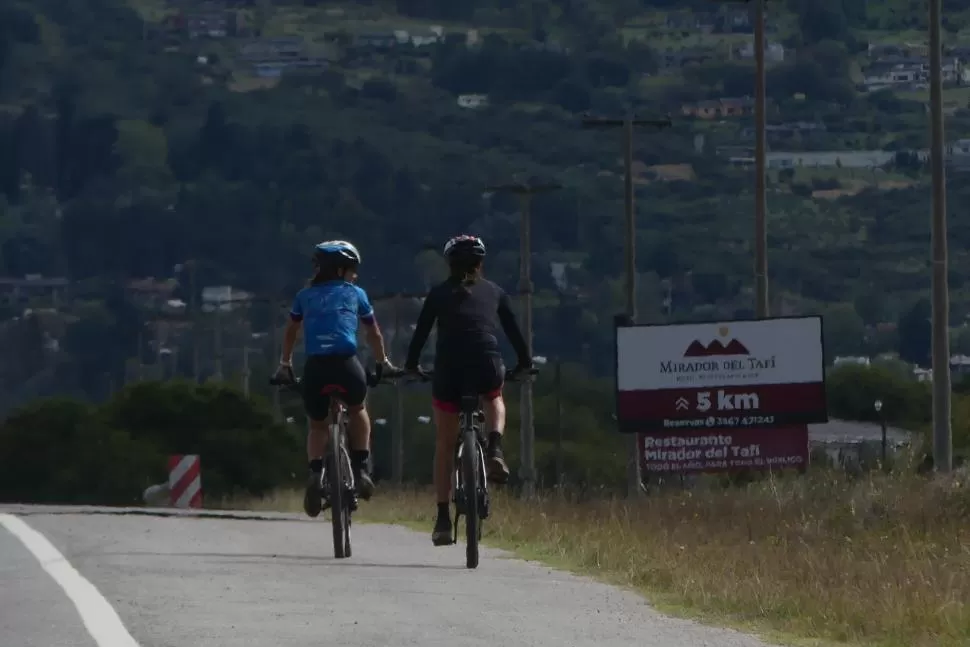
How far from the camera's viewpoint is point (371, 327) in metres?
14.5

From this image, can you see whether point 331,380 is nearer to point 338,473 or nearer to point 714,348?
point 338,473

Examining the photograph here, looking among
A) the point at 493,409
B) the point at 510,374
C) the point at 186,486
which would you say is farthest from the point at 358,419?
the point at 186,486

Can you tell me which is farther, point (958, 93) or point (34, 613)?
point (958, 93)

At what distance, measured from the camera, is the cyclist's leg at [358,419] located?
555 inches

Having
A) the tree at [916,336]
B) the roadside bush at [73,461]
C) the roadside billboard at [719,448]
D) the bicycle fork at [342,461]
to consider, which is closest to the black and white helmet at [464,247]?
the bicycle fork at [342,461]

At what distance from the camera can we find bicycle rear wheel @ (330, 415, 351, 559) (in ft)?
45.3

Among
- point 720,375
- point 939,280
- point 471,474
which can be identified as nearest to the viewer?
point 471,474

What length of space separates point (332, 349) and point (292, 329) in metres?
0.68

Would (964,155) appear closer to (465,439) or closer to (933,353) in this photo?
(933,353)

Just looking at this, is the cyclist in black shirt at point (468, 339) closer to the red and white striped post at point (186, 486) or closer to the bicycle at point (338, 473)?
the bicycle at point (338, 473)

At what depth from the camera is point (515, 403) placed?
100 metres

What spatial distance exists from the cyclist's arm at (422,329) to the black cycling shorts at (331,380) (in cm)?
33

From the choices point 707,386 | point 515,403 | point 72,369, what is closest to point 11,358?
point 72,369

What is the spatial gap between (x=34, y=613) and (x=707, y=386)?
1140 inches
